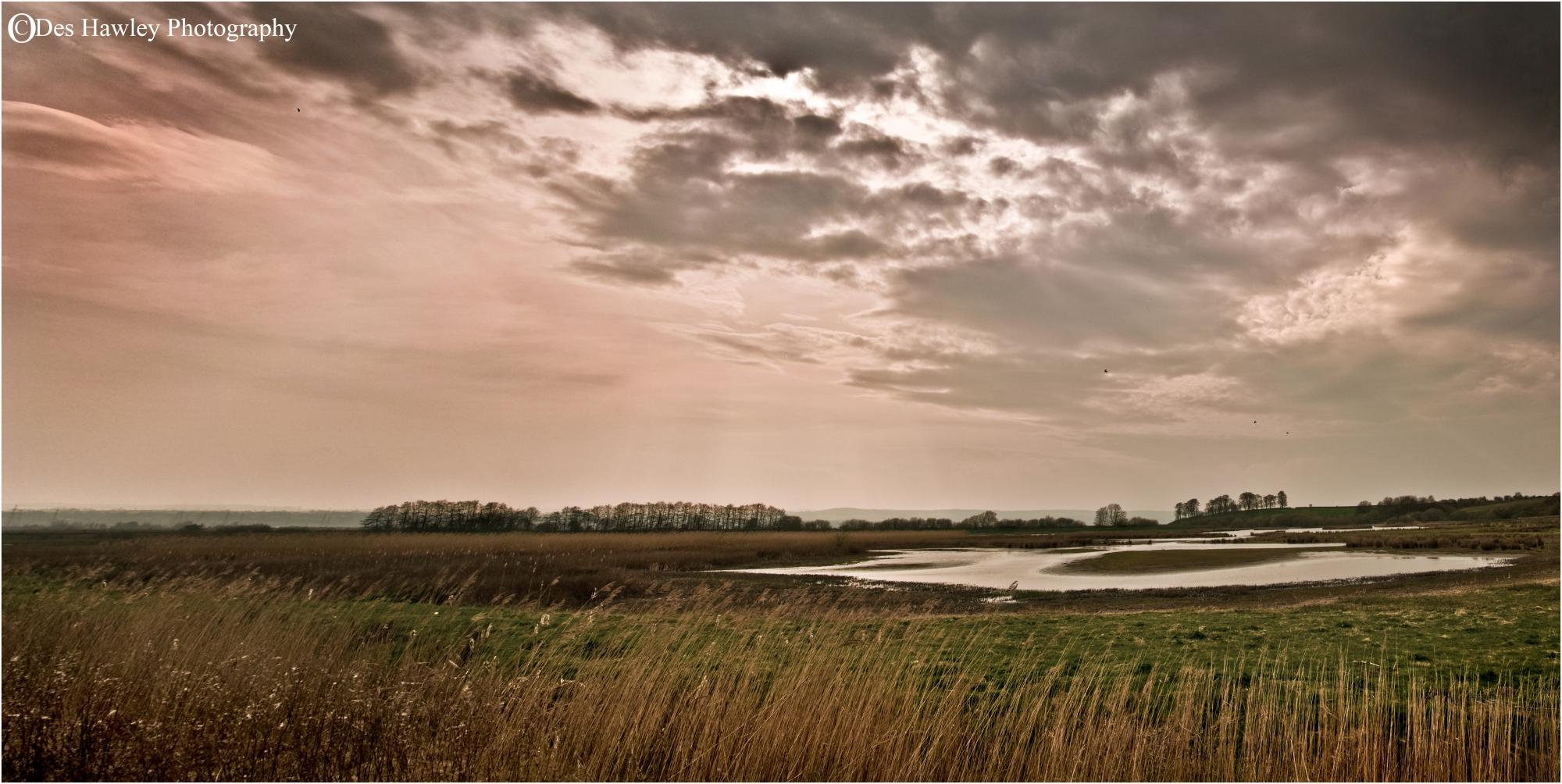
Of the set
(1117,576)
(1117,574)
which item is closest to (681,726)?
(1117,576)

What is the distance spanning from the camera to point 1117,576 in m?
46.5

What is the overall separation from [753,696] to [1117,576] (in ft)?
143

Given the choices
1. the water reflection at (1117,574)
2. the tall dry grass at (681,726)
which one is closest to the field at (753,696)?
the tall dry grass at (681,726)

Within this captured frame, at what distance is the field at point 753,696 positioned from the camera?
7871mm

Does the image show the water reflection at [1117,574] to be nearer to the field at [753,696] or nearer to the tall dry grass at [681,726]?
the field at [753,696]

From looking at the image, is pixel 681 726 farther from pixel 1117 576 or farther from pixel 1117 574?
pixel 1117 574

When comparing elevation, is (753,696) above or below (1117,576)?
above

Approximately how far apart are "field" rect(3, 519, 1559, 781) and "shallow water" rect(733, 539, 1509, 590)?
20470mm

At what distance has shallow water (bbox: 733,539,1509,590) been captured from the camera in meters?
40.2

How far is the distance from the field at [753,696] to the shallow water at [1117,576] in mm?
20470

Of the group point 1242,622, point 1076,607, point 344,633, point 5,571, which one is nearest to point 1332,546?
point 1076,607

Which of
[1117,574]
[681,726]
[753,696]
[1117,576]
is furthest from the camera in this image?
[1117,574]

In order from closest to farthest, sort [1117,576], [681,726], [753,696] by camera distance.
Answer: [681,726] → [753,696] → [1117,576]

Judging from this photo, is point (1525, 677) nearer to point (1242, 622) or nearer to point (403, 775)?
point (1242, 622)
